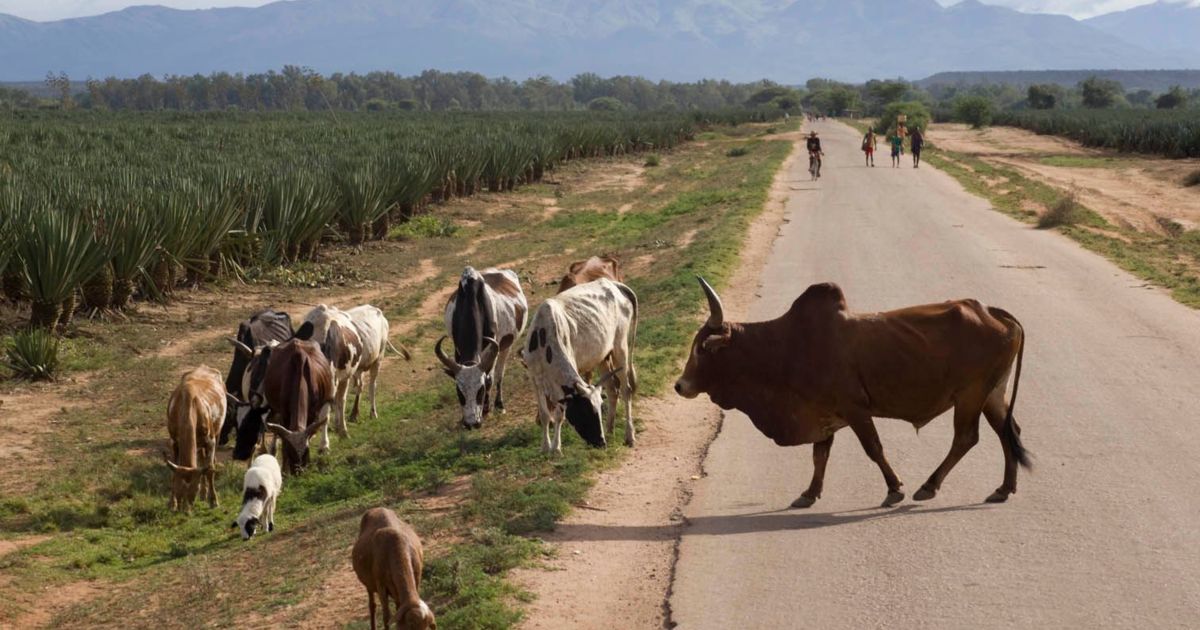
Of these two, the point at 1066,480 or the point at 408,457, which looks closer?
the point at 1066,480

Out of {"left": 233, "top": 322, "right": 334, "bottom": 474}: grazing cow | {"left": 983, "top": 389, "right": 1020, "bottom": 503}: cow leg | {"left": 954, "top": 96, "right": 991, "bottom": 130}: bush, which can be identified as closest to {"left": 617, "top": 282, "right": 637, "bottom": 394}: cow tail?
{"left": 233, "top": 322, "right": 334, "bottom": 474}: grazing cow

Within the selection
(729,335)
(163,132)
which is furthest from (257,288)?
(163,132)

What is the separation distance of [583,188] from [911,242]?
20598 millimetres

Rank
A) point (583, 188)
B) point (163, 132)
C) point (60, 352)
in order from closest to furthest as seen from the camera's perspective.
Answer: point (60, 352)
point (583, 188)
point (163, 132)

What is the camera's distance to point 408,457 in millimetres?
11914

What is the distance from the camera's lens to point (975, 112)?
345ft

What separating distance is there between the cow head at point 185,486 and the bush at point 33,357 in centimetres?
525

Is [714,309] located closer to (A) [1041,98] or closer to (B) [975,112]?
(B) [975,112]

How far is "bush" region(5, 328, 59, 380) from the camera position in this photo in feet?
51.4

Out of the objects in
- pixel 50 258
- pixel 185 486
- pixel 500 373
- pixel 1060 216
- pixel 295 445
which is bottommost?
pixel 185 486

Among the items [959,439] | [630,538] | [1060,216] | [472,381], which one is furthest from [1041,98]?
[630,538]

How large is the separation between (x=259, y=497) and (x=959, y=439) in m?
5.39

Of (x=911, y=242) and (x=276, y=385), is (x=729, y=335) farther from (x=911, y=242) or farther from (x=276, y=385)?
(x=911, y=242)

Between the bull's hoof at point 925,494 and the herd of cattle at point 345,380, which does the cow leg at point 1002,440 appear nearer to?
the bull's hoof at point 925,494
